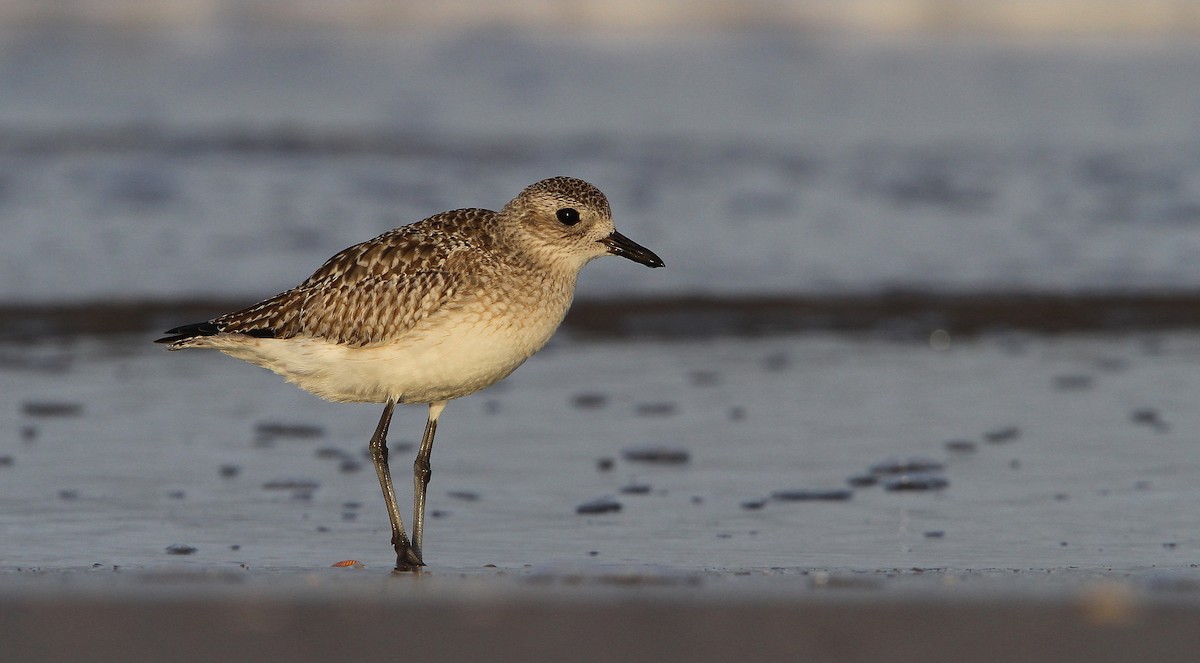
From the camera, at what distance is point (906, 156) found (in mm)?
17219

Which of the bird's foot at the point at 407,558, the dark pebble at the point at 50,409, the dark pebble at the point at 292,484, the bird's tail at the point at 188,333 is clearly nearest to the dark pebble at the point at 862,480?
the bird's foot at the point at 407,558

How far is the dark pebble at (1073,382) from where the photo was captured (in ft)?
32.9

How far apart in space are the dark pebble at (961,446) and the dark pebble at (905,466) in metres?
0.29

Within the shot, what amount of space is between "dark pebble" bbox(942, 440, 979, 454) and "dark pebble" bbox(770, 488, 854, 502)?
0.97 metres

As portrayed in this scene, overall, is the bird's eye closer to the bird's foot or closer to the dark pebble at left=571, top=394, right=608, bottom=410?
the bird's foot

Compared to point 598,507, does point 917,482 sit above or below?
above

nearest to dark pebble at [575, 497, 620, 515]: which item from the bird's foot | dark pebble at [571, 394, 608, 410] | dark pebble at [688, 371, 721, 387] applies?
the bird's foot

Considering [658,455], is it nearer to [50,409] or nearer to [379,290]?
[379,290]

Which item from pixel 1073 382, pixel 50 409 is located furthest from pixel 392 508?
pixel 1073 382

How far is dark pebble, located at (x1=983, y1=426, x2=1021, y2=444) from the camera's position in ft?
29.2

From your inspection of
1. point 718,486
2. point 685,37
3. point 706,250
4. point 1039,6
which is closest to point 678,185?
point 706,250

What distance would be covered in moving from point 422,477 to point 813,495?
1.82 meters

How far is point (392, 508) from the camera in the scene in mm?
7113

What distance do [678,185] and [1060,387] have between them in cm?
637
